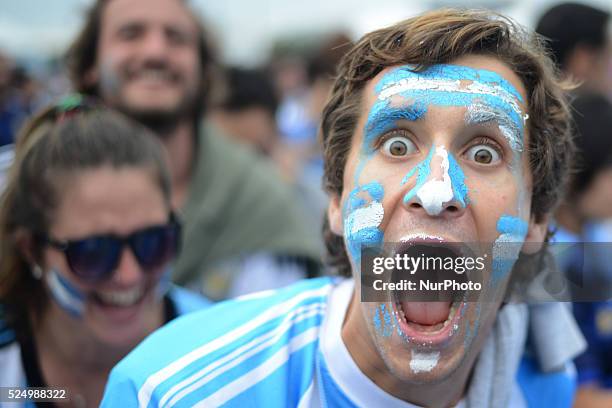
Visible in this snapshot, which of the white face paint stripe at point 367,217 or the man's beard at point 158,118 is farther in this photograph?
the man's beard at point 158,118

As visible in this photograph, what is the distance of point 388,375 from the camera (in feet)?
6.09

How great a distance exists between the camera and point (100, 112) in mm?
2865

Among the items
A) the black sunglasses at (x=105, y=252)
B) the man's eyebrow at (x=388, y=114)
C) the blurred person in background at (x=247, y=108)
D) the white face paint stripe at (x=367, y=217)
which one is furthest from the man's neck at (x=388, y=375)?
the blurred person in background at (x=247, y=108)

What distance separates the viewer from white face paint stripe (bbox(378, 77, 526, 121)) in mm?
1810

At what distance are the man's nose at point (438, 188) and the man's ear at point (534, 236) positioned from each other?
1.32 feet

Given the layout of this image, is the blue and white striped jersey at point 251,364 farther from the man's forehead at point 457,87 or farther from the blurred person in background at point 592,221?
the blurred person in background at point 592,221

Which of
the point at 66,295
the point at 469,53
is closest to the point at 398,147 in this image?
the point at 469,53

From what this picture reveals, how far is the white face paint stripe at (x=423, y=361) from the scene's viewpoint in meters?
1.69

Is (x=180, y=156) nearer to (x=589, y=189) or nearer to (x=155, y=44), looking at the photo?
(x=155, y=44)

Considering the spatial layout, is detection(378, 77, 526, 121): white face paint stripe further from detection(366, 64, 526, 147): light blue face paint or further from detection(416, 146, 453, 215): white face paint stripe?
detection(416, 146, 453, 215): white face paint stripe

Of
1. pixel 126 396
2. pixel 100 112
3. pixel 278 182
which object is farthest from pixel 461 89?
pixel 278 182

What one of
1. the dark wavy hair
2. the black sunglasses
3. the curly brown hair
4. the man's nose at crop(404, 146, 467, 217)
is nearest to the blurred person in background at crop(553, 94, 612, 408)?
the curly brown hair

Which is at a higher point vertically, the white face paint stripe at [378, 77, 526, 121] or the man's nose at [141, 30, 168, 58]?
the man's nose at [141, 30, 168, 58]

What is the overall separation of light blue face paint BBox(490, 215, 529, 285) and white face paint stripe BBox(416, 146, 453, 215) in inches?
8.0
